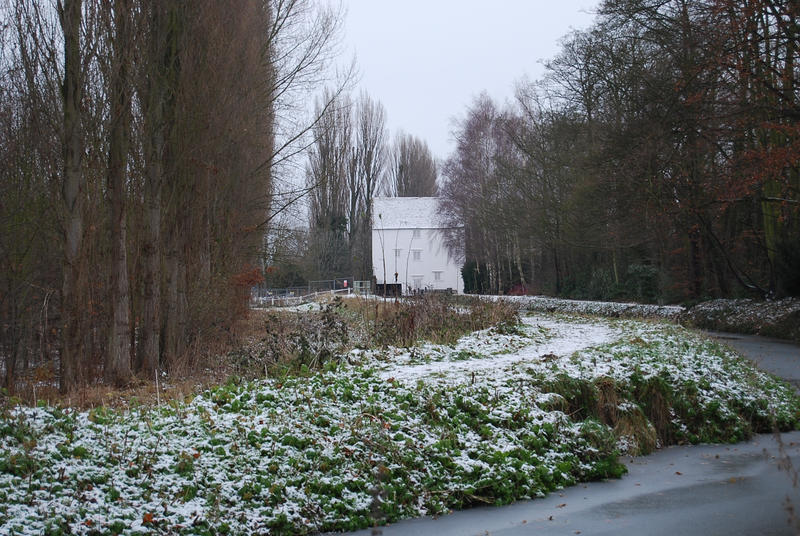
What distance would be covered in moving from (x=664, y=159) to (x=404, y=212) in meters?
36.1

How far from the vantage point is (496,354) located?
416 inches

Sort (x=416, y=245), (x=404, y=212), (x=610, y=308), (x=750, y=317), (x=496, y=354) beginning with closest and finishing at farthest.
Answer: (x=496, y=354) → (x=750, y=317) → (x=610, y=308) → (x=404, y=212) → (x=416, y=245)

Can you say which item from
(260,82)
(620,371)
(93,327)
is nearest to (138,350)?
(93,327)

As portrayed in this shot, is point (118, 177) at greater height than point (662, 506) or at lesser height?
greater

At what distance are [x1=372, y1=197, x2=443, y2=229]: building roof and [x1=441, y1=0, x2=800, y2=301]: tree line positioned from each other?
17383 mm

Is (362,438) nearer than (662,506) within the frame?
No

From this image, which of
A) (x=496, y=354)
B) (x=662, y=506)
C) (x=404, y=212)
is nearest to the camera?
(x=662, y=506)

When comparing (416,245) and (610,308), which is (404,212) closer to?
(416,245)

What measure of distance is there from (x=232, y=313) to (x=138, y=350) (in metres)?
3.46

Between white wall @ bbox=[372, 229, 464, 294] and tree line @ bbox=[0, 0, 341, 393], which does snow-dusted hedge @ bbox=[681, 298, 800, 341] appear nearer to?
tree line @ bbox=[0, 0, 341, 393]

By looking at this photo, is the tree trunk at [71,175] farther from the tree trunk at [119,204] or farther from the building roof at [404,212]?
the building roof at [404,212]

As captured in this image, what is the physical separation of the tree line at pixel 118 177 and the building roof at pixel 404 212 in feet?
133

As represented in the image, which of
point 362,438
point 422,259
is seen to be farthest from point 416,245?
point 362,438

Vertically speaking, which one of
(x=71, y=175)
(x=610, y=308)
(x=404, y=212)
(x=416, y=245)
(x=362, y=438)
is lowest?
(x=362, y=438)
